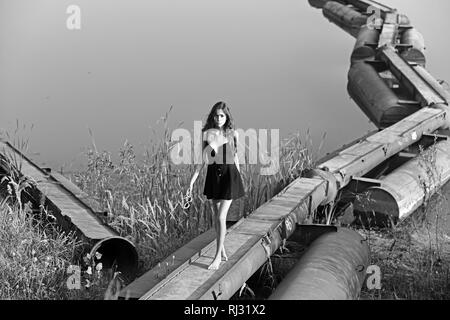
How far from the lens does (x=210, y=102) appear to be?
553 inches

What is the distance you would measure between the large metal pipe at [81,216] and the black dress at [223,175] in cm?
104

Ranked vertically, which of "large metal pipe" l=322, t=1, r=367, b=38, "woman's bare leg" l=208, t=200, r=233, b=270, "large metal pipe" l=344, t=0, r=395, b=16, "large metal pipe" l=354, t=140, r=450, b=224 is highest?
"large metal pipe" l=344, t=0, r=395, b=16

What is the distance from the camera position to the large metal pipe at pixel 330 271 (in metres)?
5.35

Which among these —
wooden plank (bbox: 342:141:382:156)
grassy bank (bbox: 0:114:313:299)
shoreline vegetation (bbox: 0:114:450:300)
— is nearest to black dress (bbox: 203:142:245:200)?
shoreline vegetation (bbox: 0:114:450:300)

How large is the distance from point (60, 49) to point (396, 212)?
1015cm

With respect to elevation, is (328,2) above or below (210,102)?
above

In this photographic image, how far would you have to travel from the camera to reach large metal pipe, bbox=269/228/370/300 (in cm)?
535

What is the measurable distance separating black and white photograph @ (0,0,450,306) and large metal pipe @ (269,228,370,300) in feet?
0.07

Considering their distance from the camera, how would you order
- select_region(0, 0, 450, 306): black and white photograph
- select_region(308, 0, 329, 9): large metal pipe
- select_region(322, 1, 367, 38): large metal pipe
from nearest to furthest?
select_region(0, 0, 450, 306): black and white photograph → select_region(322, 1, 367, 38): large metal pipe → select_region(308, 0, 329, 9): large metal pipe

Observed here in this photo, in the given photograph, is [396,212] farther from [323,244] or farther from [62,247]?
[62,247]

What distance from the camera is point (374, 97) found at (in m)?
14.1

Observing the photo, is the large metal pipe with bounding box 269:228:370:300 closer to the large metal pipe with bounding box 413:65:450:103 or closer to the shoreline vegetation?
the shoreline vegetation

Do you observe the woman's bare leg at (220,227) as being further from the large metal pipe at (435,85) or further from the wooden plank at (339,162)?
the large metal pipe at (435,85)

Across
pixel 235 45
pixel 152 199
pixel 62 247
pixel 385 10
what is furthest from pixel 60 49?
pixel 62 247
